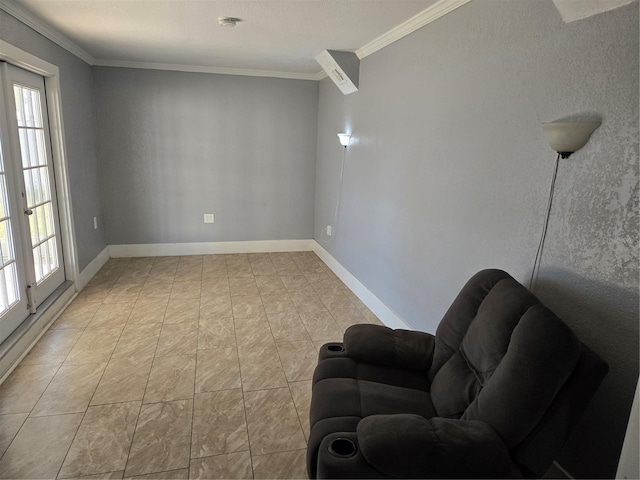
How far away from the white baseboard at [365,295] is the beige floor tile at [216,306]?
126 cm

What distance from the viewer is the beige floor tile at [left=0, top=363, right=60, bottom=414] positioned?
233 cm

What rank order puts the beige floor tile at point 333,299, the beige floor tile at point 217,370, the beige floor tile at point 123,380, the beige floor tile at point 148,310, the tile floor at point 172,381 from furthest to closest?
the beige floor tile at point 333,299, the beige floor tile at point 148,310, the beige floor tile at point 217,370, the beige floor tile at point 123,380, the tile floor at point 172,381

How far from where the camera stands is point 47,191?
3.56 meters

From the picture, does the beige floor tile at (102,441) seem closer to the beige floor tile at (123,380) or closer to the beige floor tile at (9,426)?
the beige floor tile at (123,380)

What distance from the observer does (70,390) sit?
2.49 meters

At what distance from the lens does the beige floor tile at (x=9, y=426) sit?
2040mm

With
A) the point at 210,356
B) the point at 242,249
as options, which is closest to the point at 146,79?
the point at 242,249

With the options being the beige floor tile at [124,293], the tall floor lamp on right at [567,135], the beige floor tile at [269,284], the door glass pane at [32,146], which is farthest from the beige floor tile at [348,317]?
the door glass pane at [32,146]

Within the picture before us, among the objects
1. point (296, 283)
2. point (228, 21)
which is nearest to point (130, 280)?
point (296, 283)

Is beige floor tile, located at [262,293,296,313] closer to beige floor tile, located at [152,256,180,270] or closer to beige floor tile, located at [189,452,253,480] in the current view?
beige floor tile, located at [152,256,180,270]

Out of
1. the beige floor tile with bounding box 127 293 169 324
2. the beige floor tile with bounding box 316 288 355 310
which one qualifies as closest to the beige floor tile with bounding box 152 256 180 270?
the beige floor tile with bounding box 127 293 169 324

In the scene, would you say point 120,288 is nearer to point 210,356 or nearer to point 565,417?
point 210,356

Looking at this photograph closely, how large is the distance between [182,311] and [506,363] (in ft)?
9.62

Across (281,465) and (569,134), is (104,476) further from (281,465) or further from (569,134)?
(569,134)
